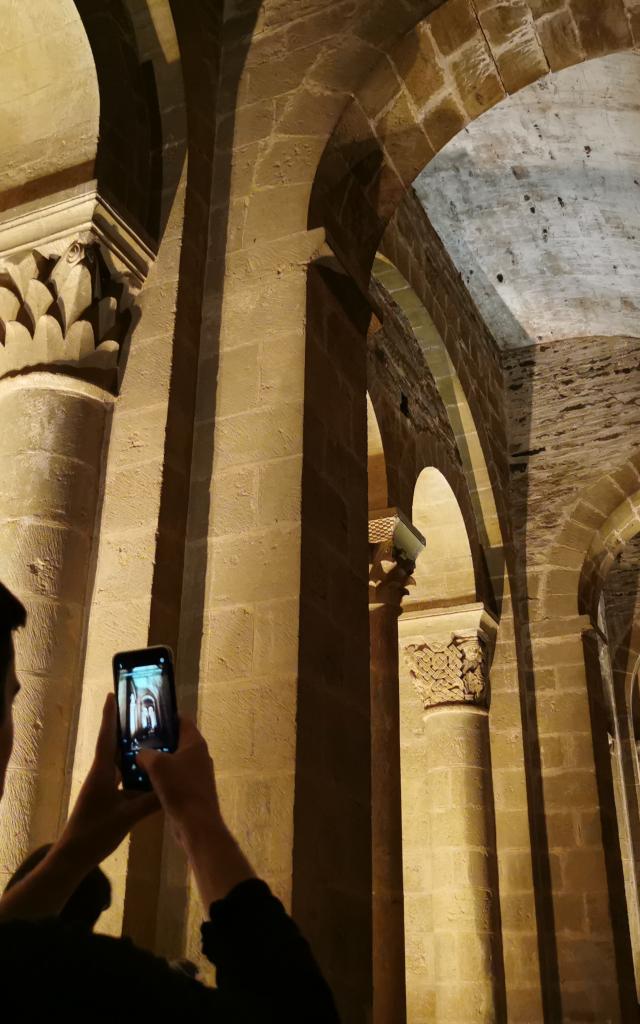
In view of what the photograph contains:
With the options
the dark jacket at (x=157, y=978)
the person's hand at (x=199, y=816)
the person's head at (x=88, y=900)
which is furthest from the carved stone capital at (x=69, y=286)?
the dark jacket at (x=157, y=978)

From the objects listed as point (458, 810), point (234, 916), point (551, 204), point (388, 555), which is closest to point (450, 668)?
point (458, 810)

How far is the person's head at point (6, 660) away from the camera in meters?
0.94

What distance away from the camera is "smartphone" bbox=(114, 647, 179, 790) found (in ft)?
3.85

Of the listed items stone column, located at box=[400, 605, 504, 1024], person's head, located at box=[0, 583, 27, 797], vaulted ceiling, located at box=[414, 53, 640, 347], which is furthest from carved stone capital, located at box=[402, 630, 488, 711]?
person's head, located at box=[0, 583, 27, 797]

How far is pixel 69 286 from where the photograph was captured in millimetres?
3352

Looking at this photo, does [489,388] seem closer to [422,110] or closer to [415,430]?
[415,430]

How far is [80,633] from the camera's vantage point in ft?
9.95

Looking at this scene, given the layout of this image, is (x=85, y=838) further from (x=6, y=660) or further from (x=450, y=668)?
(x=450, y=668)

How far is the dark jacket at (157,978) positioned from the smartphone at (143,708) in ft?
0.88

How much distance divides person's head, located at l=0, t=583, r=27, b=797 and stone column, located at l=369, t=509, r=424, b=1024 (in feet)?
14.8

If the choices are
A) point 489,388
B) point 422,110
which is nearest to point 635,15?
point 422,110

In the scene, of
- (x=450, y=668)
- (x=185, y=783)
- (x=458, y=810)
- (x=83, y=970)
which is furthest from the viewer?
(x=450, y=668)

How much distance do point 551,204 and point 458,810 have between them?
4.27 meters

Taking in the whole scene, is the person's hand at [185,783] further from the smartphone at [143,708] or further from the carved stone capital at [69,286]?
the carved stone capital at [69,286]
